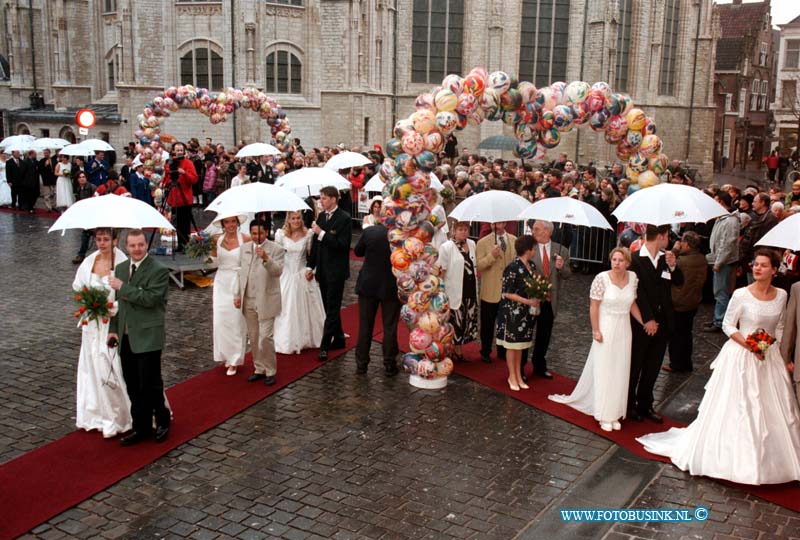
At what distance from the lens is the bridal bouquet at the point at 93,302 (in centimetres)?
694

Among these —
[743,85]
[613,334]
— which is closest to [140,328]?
[613,334]

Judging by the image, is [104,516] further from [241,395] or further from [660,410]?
[660,410]

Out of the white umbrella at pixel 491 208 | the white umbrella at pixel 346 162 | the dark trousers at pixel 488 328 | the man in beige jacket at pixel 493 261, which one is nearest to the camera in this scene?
the white umbrella at pixel 491 208

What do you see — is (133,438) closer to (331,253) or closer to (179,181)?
(331,253)

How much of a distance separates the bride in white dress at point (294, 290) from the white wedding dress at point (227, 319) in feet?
3.18

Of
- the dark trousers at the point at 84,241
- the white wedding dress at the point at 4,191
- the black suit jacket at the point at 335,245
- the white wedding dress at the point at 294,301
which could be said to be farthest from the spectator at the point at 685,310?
the white wedding dress at the point at 4,191

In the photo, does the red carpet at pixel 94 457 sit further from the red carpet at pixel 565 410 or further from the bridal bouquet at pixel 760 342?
the bridal bouquet at pixel 760 342

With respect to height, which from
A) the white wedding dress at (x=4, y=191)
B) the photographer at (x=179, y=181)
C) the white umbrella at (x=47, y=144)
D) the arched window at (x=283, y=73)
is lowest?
the white wedding dress at (x=4, y=191)

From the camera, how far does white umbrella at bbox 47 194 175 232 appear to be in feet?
22.4

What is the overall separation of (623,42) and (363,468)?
35388mm

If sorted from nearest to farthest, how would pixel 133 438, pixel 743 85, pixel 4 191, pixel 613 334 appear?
pixel 133 438, pixel 613 334, pixel 4 191, pixel 743 85

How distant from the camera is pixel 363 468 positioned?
269 inches

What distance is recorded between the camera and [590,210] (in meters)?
9.56

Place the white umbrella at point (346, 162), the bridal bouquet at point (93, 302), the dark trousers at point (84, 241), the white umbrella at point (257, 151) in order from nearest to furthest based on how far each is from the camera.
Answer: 1. the bridal bouquet at point (93, 302)
2. the dark trousers at point (84, 241)
3. the white umbrella at point (346, 162)
4. the white umbrella at point (257, 151)
